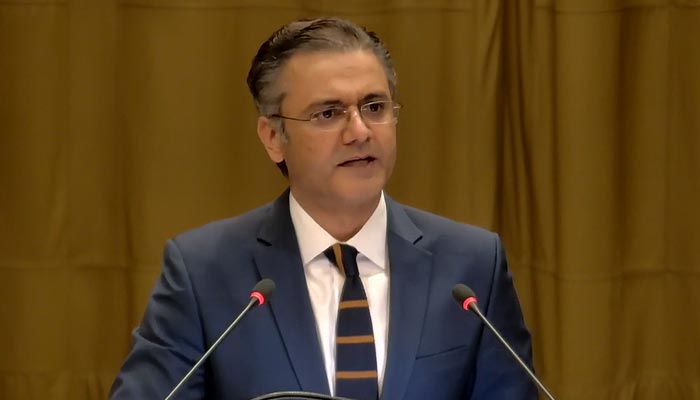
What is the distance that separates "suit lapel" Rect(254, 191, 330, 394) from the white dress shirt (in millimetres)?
21

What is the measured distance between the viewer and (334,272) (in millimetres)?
1982

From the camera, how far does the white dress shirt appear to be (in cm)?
194

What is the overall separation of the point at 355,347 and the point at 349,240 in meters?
0.21

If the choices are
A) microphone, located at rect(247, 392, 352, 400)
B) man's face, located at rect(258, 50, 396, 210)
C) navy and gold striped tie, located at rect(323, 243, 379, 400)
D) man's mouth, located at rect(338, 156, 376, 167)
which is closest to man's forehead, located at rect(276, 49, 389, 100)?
man's face, located at rect(258, 50, 396, 210)

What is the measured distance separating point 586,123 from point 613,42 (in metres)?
0.23

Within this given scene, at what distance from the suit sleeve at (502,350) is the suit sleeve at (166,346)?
500mm

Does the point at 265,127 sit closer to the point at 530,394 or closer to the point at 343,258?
the point at 343,258

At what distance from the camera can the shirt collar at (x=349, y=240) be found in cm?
199

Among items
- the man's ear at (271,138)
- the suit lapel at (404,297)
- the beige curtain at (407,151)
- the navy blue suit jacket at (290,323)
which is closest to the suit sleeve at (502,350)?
the navy blue suit jacket at (290,323)

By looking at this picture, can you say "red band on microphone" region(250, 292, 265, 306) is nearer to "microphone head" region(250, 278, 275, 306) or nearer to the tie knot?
"microphone head" region(250, 278, 275, 306)

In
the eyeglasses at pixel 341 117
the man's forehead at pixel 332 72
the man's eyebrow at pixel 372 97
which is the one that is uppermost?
the man's forehead at pixel 332 72

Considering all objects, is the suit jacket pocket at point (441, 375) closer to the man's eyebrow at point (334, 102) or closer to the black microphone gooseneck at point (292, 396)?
the black microphone gooseneck at point (292, 396)

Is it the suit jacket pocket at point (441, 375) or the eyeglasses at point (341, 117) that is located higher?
the eyeglasses at point (341, 117)

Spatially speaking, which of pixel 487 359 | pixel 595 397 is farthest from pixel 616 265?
pixel 487 359
